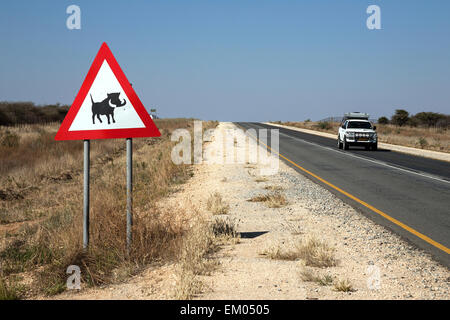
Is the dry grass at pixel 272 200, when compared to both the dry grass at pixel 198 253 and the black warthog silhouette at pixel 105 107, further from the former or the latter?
the black warthog silhouette at pixel 105 107

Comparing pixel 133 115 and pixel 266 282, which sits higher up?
pixel 133 115

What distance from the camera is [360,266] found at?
5.32m

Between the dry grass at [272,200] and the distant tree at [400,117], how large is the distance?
78.8 metres

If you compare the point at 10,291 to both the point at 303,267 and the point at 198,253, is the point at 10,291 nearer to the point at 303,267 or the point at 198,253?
the point at 198,253

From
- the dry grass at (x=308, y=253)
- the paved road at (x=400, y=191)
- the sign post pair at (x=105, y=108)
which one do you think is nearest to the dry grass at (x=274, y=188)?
the paved road at (x=400, y=191)

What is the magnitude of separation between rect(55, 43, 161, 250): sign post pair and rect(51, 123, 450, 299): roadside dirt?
1.39 m

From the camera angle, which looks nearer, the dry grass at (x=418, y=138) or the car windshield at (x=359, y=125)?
the car windshield at (x=359, y=125)

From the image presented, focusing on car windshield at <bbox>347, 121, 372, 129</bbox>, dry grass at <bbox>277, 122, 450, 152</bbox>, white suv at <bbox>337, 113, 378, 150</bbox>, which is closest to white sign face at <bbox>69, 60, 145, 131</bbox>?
white suv at <bbox>337, 113, 378, 150</bbox>

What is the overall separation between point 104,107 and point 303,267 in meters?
3.02

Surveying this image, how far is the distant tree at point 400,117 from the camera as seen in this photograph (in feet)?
270

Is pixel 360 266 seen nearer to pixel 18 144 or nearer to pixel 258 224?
pixel 258 224

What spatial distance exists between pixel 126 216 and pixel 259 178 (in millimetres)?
8379

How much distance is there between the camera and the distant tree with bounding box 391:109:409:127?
82438 millimetres
